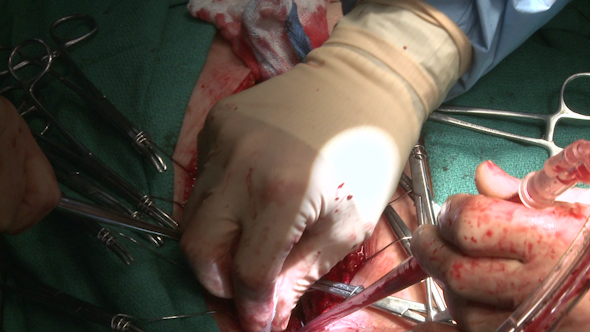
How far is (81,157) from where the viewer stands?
1.18 meters

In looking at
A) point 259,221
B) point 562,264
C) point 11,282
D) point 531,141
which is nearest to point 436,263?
point 562,264

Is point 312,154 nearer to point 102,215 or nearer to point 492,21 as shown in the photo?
point 102,215

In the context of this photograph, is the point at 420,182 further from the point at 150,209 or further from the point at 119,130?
the point at 119,130

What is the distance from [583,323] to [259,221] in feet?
2.01

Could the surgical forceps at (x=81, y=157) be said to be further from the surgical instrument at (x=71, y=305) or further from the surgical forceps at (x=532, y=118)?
the surgical forceps at (x=532, y=118)

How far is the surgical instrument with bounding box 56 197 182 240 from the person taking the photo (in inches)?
34.5

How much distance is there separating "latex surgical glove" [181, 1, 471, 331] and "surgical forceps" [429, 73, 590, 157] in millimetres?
134

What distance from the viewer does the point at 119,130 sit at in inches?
47.3

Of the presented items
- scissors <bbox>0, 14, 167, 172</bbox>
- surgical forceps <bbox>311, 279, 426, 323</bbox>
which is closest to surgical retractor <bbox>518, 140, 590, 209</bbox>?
surgical forceps <bbox>311, 279, 426, 323</bbox>

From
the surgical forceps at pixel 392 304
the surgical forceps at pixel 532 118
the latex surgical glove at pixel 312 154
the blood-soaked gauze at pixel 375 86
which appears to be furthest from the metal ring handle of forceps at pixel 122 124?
the surgical forceps at pixel 532 118

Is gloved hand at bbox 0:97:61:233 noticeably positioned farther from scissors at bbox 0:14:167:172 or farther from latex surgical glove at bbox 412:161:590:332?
latex surgical glove at bbox 412:161:590:332

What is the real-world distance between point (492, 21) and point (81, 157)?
115cm

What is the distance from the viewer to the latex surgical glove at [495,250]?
25.8 inches

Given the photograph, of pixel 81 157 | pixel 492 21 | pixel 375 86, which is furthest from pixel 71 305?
pixel 492 21
